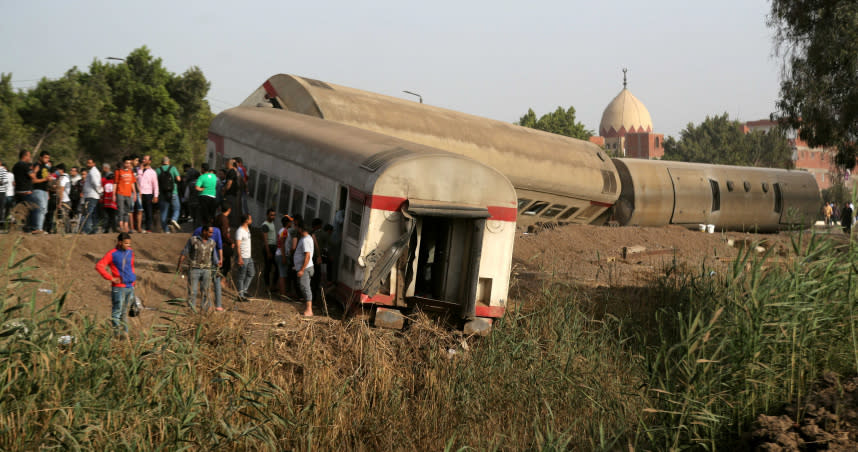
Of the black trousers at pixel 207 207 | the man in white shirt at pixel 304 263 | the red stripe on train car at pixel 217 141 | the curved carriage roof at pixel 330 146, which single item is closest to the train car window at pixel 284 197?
the curved carriage roof at pixel 330 146

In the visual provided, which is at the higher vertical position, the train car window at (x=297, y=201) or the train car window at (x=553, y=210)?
the train car window at (x=553, y=210)

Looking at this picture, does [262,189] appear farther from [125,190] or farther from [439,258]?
[439,258]

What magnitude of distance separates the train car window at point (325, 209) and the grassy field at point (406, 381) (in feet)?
12.8

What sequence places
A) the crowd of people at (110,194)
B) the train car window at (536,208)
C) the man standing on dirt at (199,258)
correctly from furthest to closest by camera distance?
the train car window at (536,208)
the crowd of people at (110,194)
the man standing on dirt at (199,258)

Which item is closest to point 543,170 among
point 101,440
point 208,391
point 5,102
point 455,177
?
point 455,177

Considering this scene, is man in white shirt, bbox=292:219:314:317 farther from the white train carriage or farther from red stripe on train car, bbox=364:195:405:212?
red stripe on train car, bbox=364:195:405:212

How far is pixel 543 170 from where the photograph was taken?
2397 centimetres

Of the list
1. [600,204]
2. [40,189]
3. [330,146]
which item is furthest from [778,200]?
[40,189]

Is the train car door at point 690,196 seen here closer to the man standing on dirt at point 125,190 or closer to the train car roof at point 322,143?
the train car roof at point 322,143

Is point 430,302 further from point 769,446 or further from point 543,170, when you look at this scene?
point 543,170

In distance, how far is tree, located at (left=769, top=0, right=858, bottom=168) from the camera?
60.1ft

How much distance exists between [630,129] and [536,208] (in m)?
94.1

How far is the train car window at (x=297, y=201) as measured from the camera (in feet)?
52.3

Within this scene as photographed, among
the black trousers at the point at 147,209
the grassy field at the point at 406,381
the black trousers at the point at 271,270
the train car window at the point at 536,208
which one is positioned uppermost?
the train car window at the point at 536,208
